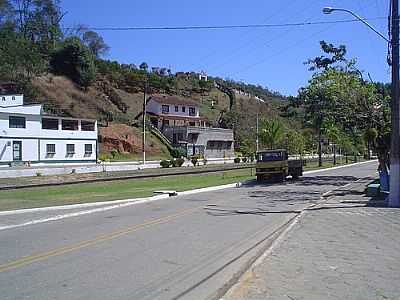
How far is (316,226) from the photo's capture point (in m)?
15.9

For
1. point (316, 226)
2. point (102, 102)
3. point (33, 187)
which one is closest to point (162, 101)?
point (102, 102)

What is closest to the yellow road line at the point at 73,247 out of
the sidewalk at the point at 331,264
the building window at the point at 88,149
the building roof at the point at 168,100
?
the sidewalk at the point at 331,264

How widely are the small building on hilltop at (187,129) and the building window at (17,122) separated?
97.4ft

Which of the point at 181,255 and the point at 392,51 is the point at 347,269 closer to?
the point at 181,255

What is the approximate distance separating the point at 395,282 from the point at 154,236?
21.4 feet

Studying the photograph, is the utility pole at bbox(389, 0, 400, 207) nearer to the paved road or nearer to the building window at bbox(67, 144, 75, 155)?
the paved road

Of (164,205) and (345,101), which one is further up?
(345,101)

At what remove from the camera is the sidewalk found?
7906 millimetres

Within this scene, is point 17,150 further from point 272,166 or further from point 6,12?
point 6,12

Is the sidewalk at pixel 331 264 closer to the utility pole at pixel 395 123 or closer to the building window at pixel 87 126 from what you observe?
the utility pole at pixel 395 123

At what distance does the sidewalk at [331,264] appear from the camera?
7906 millimetres

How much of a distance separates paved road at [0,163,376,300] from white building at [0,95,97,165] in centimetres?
4182

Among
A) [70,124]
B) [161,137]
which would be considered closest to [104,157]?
[70,124]

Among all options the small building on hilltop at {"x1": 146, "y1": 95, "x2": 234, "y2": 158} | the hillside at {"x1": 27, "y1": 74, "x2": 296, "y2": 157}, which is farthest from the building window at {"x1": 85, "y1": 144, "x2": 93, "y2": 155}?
the small building on hilltop at {"x1": 146, "y1": 95, "x2": 234, "y2": 158}
